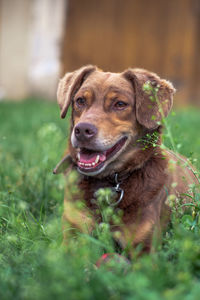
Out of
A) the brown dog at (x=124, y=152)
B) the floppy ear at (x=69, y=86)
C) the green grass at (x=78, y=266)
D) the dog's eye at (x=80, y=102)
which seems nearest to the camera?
the green grass at (x=78, y=266)

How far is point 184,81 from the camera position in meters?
12.9

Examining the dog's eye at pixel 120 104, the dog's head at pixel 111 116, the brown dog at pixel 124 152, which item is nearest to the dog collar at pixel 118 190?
the brown dog at pixel 124 152

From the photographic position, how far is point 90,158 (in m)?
3.12

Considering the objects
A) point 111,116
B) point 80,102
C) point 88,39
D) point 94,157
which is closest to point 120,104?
point 111,116

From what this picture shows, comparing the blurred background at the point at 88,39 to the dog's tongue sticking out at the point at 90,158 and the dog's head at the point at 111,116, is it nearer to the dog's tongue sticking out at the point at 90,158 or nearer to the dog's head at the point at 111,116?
the dog's head at the point at 111,116

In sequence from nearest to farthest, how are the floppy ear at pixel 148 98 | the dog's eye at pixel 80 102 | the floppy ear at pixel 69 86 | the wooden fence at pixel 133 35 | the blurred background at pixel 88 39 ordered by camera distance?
the floppy ear at pixel 148 98, the dog's eye at pixel 80 102, the floppy ear at pixel 69 86, the blurred background at pixel 88 39, the wooden fence at pixel 133 35

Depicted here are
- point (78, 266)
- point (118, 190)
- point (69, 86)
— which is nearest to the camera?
point (78, 266)

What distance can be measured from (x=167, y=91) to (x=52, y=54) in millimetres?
9366

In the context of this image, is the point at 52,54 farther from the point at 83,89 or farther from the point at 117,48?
the point at 83,89

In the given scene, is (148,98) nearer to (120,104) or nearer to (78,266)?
(120,104)

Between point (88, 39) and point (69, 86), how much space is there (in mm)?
9222

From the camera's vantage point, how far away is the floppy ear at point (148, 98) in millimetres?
3211

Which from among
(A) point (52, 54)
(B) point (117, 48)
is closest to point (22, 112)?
(A) point (52, 54)

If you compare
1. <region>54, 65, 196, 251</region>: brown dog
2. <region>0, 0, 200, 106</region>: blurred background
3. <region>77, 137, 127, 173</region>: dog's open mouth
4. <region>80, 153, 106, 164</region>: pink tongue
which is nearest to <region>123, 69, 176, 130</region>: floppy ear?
<region>54, 65, 196, 251</region>: brown dog
